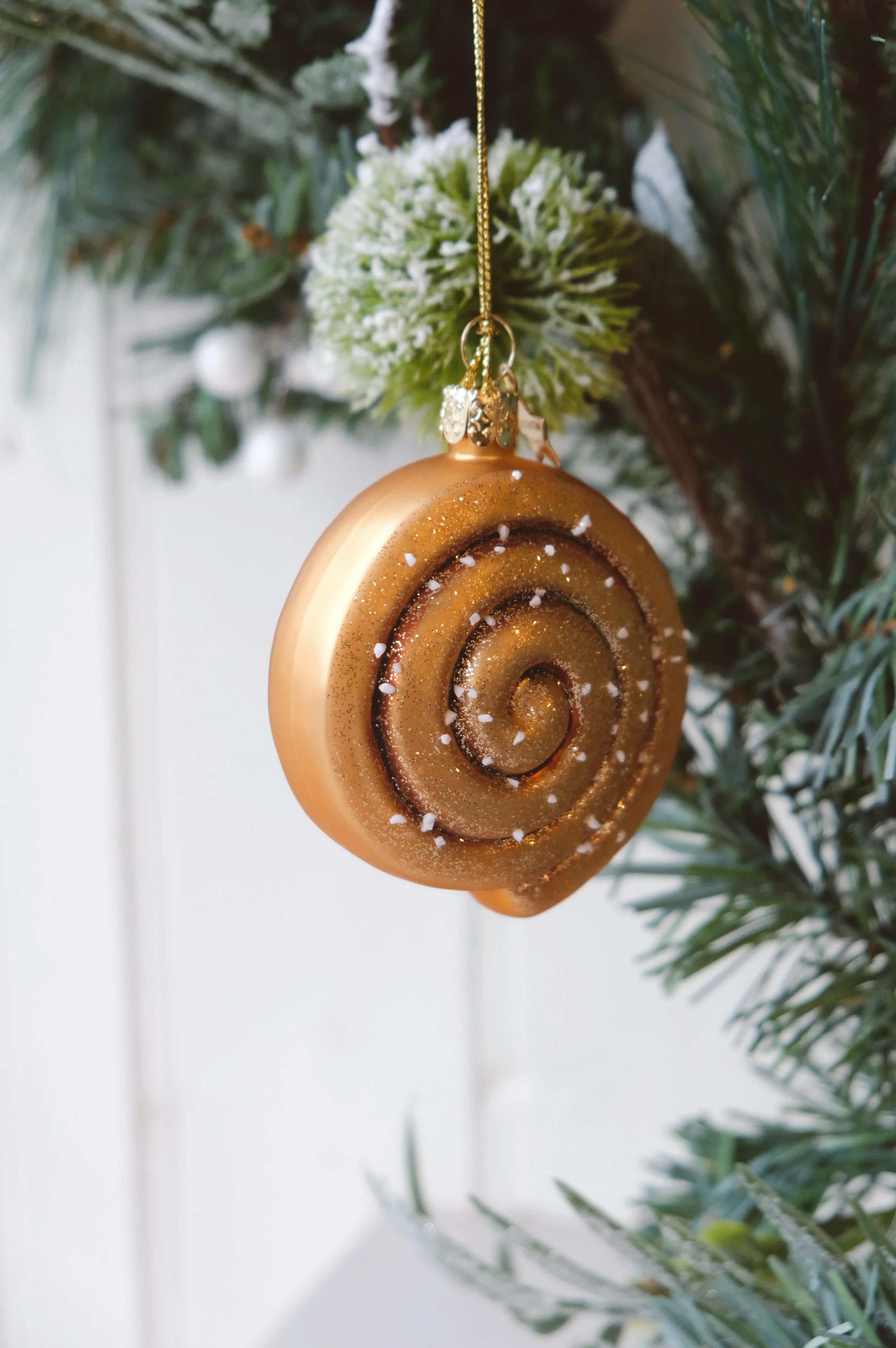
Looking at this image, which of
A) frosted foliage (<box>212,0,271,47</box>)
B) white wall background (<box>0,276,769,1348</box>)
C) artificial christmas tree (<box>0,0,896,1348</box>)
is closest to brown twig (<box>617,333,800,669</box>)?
artificial christmas tree (<box>0,0,896,1348</box>)

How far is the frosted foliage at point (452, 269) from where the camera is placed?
0.25 meters

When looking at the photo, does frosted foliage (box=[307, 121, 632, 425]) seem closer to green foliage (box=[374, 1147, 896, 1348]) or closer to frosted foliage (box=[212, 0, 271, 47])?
frosted foliage (box=[212, 0, 271, 47])

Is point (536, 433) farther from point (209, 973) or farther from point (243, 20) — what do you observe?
point (209, 973)

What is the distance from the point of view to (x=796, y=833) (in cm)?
57

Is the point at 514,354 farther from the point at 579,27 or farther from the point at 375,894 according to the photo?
the point at 375,894

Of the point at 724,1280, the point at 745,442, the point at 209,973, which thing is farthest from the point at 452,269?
the point at 209,973

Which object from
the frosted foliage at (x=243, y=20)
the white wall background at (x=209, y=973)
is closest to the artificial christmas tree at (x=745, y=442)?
the frosted foliage at (x=243, y=20)

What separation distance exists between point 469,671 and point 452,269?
101 mm

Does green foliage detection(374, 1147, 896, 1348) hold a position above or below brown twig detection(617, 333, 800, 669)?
below

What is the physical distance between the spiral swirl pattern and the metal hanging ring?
0.03 meters

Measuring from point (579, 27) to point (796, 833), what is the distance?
405 millimetres

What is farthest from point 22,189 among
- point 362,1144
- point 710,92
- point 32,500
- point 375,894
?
point 362,1144

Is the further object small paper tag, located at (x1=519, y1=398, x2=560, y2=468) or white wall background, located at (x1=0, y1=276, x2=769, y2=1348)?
white wall background, located at (x1=0, y1=276, x2=769, y2=1348)

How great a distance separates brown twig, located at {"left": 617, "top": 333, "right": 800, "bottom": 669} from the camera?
0.30 metres
